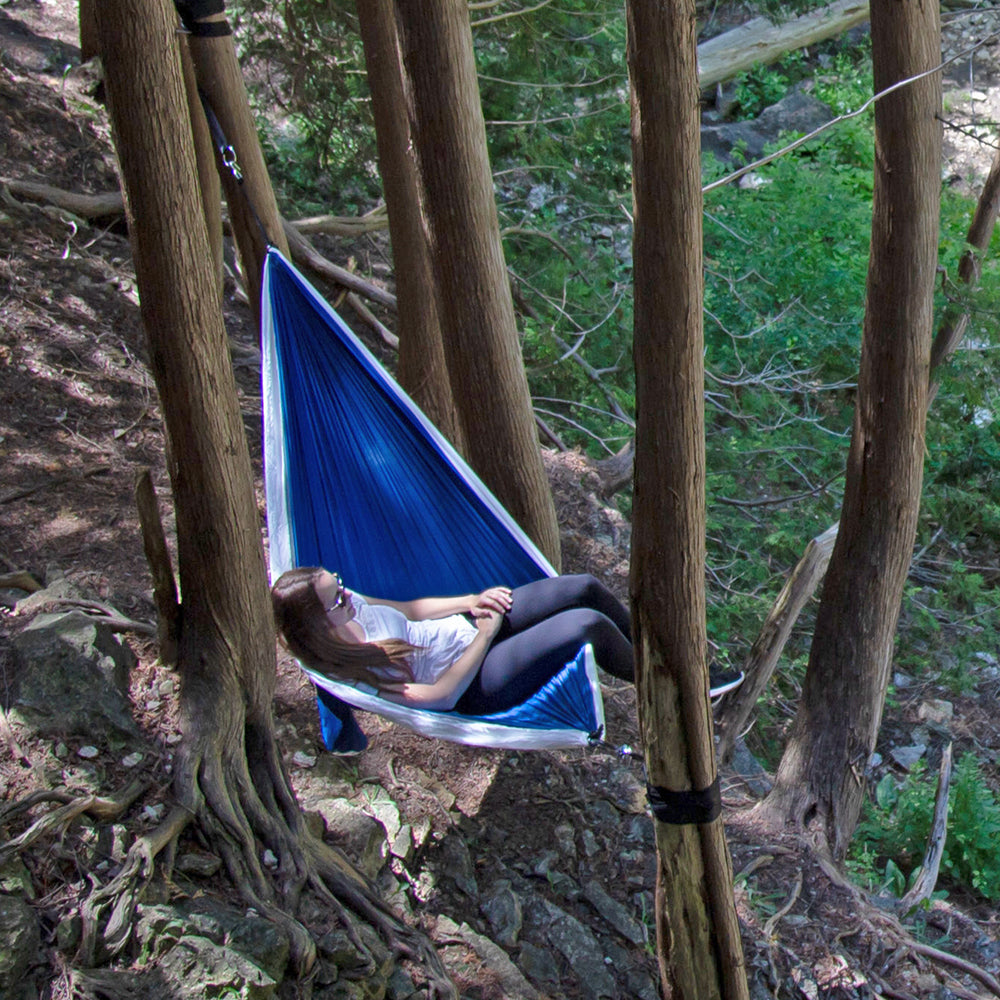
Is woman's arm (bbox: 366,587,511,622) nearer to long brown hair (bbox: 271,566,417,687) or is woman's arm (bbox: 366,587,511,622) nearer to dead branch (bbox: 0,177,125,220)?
long brown hair (bbox: 271,566,417,687)

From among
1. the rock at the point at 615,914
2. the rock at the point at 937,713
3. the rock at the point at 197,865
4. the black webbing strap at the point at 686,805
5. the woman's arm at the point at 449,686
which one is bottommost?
the rock at the point at 937,713

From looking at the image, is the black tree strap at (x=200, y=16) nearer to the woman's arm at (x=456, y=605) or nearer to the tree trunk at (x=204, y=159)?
the tree trunk at (x=204, y=159)

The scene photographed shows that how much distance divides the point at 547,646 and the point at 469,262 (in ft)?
3.43

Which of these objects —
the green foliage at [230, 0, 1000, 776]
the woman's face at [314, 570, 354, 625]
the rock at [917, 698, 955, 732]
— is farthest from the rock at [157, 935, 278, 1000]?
the rock at [917, 698, 955, 732]

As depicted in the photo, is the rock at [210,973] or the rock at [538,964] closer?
the rock at [210,973]

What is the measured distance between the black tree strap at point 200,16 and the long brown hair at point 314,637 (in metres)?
1.61

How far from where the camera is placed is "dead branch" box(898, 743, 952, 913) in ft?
10.7

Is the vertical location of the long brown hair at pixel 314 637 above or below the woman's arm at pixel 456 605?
above

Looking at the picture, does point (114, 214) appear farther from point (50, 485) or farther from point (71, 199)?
point (50, 485)

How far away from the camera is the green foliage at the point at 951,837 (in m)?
3.64

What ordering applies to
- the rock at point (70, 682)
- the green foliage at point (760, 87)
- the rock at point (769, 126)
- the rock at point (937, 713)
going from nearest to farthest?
the rock at point (70, 682) → the rock at point (937, 713) → the rock at point (769, 126) → the green foliage at point (760, 87)

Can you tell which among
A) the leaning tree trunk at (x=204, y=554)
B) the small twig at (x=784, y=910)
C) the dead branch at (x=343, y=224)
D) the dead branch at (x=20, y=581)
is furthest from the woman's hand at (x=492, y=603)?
the dead branch at (x=343, y=224)

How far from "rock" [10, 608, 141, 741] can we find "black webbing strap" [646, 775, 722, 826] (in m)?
1.24

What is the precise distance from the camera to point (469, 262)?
9.15 ft
